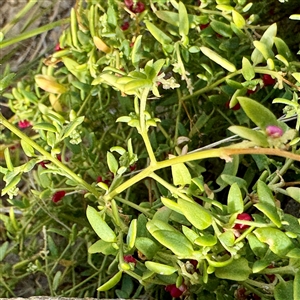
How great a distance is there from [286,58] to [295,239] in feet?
0.80

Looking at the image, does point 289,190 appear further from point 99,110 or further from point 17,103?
point 17,103

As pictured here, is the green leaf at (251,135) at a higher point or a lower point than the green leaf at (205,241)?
higher

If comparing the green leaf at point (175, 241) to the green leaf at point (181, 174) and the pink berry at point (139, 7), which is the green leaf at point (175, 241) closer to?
the green leaf at point (181, 174)

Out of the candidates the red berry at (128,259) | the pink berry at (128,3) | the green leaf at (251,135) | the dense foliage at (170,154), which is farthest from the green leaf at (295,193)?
the pink berry at (128,3)

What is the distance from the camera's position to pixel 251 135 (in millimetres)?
469

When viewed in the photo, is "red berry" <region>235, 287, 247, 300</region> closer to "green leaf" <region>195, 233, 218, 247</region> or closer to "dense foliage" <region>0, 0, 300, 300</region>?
"dense foliage" <region>0, 0, 300, 300</region>

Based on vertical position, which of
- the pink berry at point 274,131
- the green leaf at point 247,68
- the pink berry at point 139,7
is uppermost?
the pink berry at point 139,7

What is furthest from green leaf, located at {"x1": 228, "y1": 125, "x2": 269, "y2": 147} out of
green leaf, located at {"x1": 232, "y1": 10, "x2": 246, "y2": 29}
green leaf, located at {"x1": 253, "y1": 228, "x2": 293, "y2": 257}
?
green leaf, located at {"x1": 232, "y1": 10, "x2": 246, "y2": 29}

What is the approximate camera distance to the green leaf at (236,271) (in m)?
0.56

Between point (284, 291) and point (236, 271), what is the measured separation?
5 centimetres

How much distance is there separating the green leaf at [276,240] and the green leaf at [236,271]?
5cm

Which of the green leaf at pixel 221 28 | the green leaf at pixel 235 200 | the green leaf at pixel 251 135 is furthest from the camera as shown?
the green leaf at pixel 221 28

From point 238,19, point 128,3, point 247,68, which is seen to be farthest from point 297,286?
point 128,3

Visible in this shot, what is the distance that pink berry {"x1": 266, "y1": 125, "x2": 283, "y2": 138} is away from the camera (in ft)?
1.58
